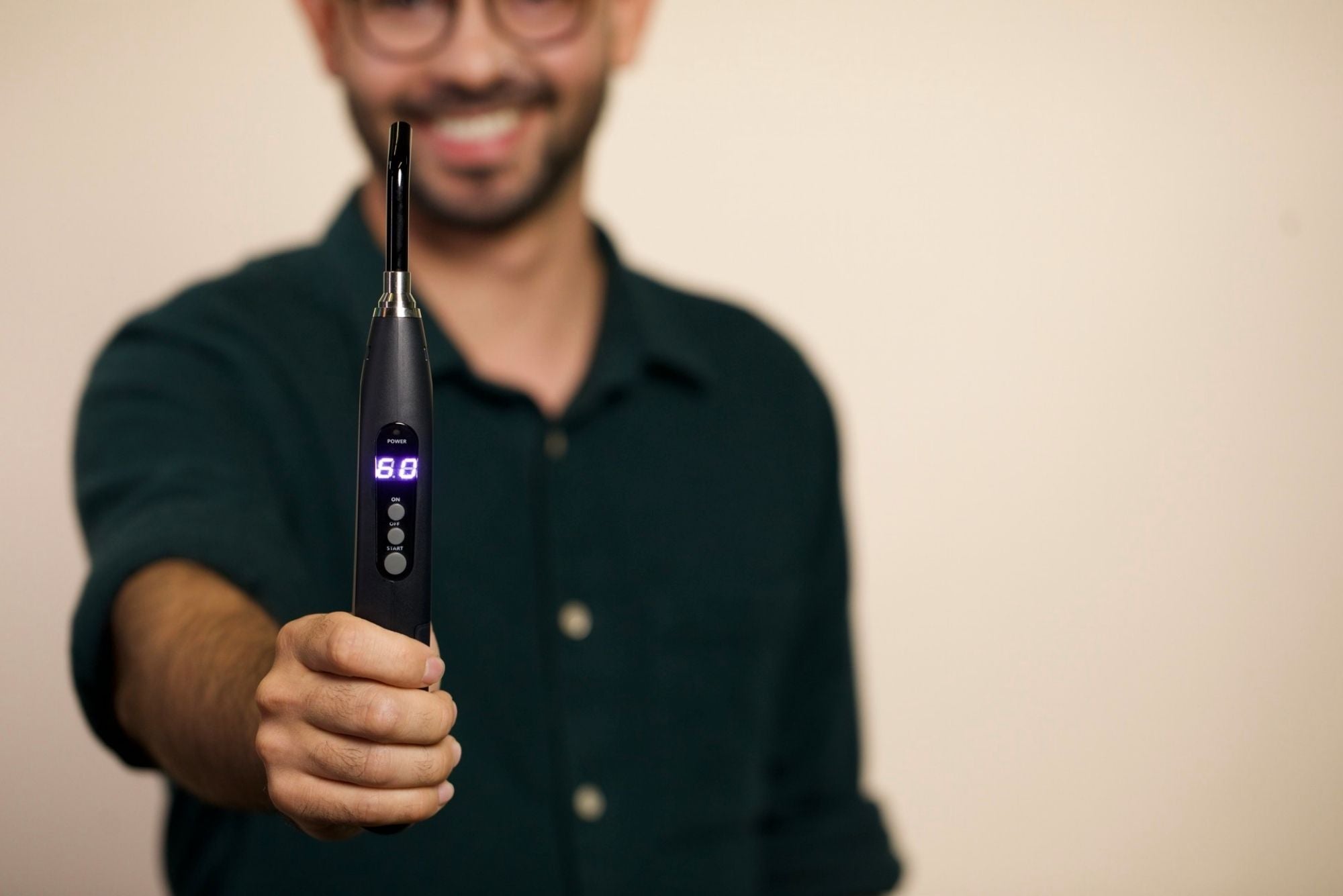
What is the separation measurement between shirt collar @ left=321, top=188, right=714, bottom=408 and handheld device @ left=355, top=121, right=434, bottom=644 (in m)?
0.59

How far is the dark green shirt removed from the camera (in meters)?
0.98

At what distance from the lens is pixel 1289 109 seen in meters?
1.42

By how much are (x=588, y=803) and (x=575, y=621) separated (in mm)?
152

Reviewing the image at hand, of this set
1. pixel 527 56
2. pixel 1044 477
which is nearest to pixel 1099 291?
pixel 1044 477

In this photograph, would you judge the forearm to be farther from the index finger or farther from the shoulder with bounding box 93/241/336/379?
the shoulder with bounding box 93/241/336/379

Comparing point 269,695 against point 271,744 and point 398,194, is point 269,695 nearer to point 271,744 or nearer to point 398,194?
point 271,744

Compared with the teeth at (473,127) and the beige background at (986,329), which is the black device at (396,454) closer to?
the teeth at (473,127)

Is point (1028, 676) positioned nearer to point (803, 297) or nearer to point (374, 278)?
point (803, 297)

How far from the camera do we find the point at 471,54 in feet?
3.71

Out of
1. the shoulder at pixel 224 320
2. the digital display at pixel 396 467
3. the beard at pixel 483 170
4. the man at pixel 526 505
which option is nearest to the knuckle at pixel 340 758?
the digital display at pixel 396 467

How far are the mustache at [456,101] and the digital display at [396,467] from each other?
2.48ft

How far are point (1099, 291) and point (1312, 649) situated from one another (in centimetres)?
49

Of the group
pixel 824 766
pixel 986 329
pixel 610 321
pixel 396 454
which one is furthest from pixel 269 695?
pixel 986 329

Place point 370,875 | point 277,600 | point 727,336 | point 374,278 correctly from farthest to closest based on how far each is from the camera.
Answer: point 727,336 → point 374,278 → point 370,875 → point 277,600
